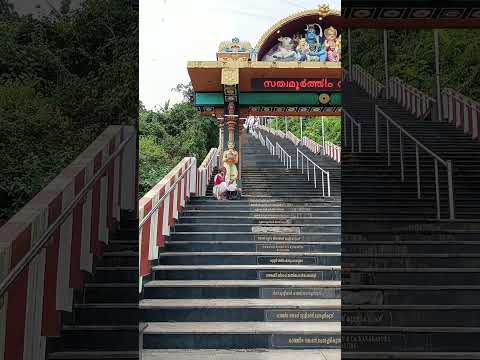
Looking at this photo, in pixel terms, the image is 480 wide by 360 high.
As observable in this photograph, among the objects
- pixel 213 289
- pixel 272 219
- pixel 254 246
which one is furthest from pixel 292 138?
pixel 213 289

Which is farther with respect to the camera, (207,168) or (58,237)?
(58,237)

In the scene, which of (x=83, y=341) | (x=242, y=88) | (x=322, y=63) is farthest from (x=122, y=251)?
(x=322, y=63)

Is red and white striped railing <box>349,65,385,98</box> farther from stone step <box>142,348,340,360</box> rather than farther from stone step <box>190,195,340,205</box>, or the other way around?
stone step <box>142,348,340,360</box>

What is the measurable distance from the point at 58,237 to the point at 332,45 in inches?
59.0

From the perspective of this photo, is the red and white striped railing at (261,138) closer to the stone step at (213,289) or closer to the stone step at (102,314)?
the stone step at (213,289)

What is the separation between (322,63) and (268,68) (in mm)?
242

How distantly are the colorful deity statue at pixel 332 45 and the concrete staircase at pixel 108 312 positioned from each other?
1.44 meters

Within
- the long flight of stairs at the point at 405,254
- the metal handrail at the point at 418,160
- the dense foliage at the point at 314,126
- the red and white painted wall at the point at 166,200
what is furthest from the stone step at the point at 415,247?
the red and white painted wall at the point at 166,200

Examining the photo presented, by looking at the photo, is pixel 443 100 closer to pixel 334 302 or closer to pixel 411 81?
pixel 411 81

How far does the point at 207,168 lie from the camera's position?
2295 mm

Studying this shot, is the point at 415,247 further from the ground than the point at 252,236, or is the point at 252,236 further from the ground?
the point at 252,236

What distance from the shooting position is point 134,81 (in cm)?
318

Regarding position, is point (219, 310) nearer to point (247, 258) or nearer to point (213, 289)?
point (213, 289)

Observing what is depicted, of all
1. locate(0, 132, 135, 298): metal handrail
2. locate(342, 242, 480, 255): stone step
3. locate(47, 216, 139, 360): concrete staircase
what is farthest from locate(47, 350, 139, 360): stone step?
locate(342, 242, 480, 255): stone step
